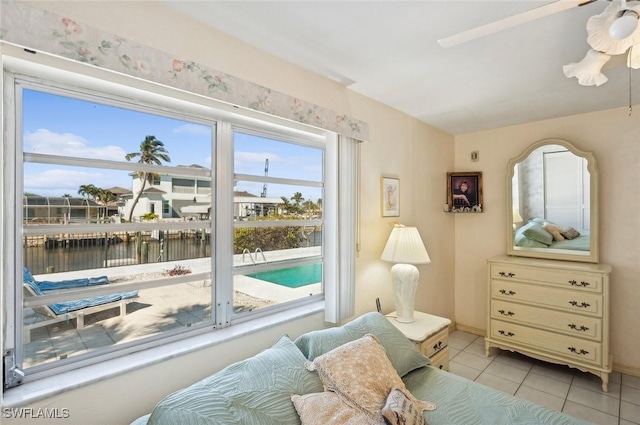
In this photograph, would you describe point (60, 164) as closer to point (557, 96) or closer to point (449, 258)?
point (557, 96)

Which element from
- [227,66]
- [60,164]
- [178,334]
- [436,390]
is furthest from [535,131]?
[60,164]

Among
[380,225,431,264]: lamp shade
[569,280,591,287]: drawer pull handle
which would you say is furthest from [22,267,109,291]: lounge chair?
[569,280,591,287]: drawer pull handle

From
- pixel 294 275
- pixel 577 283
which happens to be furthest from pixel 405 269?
pixel 577 283

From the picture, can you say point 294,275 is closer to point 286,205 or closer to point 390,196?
point 286,205

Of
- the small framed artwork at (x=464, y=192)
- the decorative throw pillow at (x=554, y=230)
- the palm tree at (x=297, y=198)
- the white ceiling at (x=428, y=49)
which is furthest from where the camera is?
the small framed artwork at (x=464, y=192)

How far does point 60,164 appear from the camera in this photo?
1432 millimetres

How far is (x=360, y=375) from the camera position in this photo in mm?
1453

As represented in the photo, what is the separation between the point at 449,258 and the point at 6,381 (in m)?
3.83

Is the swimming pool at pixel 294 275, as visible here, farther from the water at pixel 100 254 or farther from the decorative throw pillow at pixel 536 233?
the decorative throw pillow at pixel 536 233

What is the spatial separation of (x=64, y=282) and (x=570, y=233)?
400 centimetres

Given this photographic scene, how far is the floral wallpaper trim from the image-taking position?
44.4 inches

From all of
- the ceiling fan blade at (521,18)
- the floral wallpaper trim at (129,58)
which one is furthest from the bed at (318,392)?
the ceiling fan blade at (521,18)

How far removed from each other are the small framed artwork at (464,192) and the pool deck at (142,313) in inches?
97.7

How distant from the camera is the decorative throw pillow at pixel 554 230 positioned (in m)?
3.07
